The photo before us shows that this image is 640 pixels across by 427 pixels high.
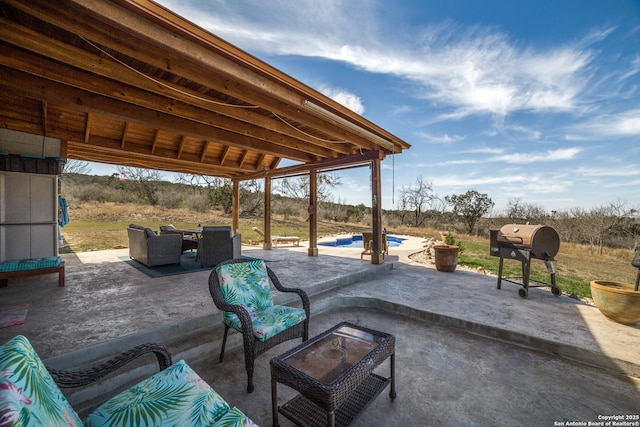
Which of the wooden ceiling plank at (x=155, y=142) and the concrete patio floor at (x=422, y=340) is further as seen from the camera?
the wooden ceiling plank at (x=155, y=142)

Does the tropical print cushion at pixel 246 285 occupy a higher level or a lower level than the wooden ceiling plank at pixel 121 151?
lower

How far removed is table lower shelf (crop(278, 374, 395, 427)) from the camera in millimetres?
1622

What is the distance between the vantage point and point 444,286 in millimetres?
4414

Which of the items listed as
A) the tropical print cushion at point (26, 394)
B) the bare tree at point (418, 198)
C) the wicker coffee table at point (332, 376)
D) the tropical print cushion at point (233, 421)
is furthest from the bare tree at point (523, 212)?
the tropical print cushion at point (26, 394)

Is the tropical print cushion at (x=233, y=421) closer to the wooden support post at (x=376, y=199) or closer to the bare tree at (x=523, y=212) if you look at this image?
the wooden support post at (x=376, y=199)

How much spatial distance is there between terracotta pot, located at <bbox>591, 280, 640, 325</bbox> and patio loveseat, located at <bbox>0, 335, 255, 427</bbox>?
3914 mm

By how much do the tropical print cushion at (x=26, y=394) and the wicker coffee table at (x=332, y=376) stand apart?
38.5 inches

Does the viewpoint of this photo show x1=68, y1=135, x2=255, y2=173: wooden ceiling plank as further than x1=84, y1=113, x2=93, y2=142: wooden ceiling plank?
Yes

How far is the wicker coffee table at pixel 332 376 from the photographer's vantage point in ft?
4.61

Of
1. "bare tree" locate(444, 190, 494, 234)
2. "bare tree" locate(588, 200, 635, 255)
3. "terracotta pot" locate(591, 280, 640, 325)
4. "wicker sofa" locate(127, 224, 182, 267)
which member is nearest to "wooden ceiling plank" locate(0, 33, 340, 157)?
"wicker sofa" locate(127, 224, 182, 267)

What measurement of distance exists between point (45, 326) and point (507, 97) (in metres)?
9.61

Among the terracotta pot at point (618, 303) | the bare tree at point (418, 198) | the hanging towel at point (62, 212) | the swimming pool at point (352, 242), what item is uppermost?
the bare tree at point (418, 198)

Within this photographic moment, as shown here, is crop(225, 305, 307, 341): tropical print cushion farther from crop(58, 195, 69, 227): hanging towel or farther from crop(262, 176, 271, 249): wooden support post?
crop(262, 176, 271, 249): wooden support post

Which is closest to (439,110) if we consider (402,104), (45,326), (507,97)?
(402,104)
